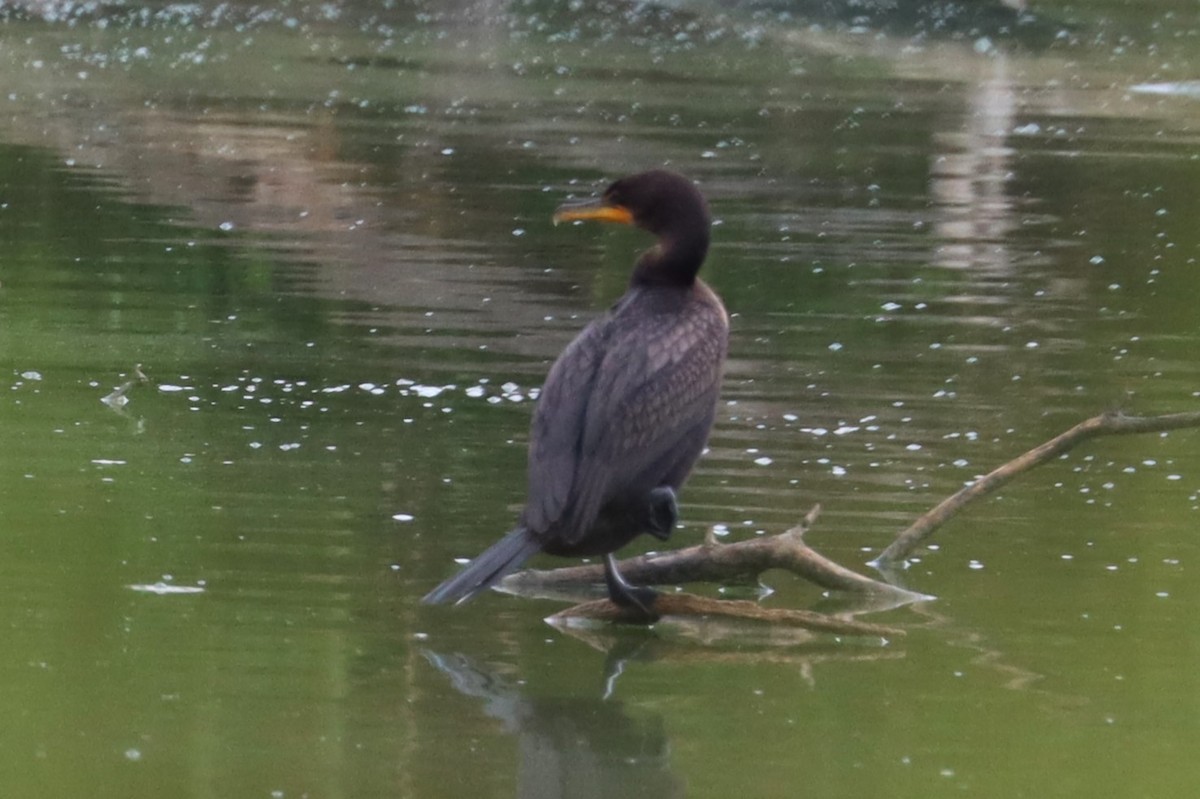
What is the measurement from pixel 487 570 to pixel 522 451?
97.5 inches

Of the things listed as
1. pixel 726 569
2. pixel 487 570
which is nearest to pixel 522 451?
pixel 726 569

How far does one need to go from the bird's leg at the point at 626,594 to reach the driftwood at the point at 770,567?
0.02 metres

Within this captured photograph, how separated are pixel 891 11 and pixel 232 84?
13388 mm

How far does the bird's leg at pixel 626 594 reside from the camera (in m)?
6.30

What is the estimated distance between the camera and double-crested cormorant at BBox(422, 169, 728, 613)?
6.02 metres

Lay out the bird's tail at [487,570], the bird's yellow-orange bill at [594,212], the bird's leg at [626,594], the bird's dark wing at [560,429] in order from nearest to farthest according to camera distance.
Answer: the bird's tail at [487,570], the bird's dark wing at [560,429], the bird's leg at [626,594], the bird's yellow-orange bill at [594,212]

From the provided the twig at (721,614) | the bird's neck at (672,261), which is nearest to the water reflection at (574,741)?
the twig at (721,614)

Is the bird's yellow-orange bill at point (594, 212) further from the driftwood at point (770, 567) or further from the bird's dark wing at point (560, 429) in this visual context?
the driftwood at point (770, 567)

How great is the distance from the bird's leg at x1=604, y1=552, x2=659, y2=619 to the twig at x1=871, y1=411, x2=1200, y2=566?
87 cm

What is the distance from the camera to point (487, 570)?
19.3 feet

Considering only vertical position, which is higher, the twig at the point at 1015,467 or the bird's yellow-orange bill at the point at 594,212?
the bird's yellow-orange bill at the point at 594,212

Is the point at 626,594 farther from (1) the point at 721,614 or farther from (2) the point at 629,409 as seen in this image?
(2) the point at 629,409

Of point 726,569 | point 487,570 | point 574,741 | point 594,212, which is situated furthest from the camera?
point 594,212

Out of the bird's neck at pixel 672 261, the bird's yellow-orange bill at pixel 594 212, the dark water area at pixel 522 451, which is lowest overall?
the dark water area at pixel 522 451
